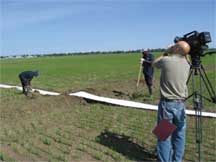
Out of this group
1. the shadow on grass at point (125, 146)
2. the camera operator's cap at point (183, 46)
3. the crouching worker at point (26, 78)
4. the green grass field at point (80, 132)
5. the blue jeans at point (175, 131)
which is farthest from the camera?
the crouching worker at point (26, 78)

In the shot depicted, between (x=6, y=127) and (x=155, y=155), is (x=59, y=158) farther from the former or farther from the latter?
(x=6, y=127)

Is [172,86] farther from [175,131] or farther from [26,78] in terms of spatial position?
[26,78]

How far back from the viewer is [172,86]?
19.7 ft

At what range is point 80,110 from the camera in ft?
41.9

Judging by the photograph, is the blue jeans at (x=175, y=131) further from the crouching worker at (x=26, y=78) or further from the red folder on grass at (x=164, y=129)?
the crouching worker at (x=26, y=78)

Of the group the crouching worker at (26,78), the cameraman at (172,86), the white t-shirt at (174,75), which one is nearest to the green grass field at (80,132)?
the cameraman at (172,86)

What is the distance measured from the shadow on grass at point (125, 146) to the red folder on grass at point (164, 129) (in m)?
1.28

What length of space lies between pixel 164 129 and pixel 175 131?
44 centimetres

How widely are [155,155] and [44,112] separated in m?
6.17

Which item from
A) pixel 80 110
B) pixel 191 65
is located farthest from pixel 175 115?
pixel 80 110

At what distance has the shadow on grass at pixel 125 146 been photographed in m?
7.22

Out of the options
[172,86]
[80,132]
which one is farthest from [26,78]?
[172,86]

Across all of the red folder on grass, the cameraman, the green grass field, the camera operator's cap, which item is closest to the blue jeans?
the cameraman

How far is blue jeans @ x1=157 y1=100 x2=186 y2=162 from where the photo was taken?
6055mm
